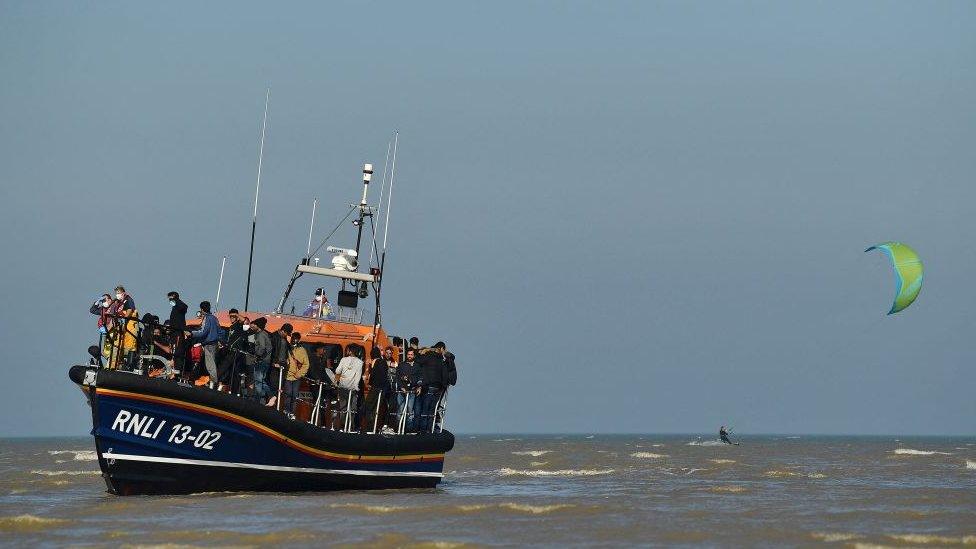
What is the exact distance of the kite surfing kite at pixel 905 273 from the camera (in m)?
39.4

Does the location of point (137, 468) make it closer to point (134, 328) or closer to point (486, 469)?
point (134, 328)

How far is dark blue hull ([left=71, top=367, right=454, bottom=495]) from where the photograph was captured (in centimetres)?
1861

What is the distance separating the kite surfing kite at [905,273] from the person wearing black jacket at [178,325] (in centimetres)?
2490

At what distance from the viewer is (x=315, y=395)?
2198 centimetres

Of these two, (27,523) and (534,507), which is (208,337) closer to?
(27,523)

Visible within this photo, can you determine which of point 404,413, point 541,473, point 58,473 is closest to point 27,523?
point 404,413

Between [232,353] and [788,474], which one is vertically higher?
[232,353]

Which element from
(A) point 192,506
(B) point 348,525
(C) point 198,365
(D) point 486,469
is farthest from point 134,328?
(D) point 486,469

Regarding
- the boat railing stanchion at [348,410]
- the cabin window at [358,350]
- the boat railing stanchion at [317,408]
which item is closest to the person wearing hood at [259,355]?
the boat railing stanchion at [317,408]

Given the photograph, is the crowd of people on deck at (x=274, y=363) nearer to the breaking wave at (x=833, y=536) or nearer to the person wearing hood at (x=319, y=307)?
the person wearing hood at (x=319, y=307)

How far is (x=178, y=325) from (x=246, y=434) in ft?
5.91

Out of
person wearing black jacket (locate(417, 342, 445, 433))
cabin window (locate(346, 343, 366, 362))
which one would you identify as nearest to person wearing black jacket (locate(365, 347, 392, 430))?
cabin window (locate(346, 343, 366, 362))

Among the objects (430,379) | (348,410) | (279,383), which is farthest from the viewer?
(430,379)

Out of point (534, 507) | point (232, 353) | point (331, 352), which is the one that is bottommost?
point (534, 507)
